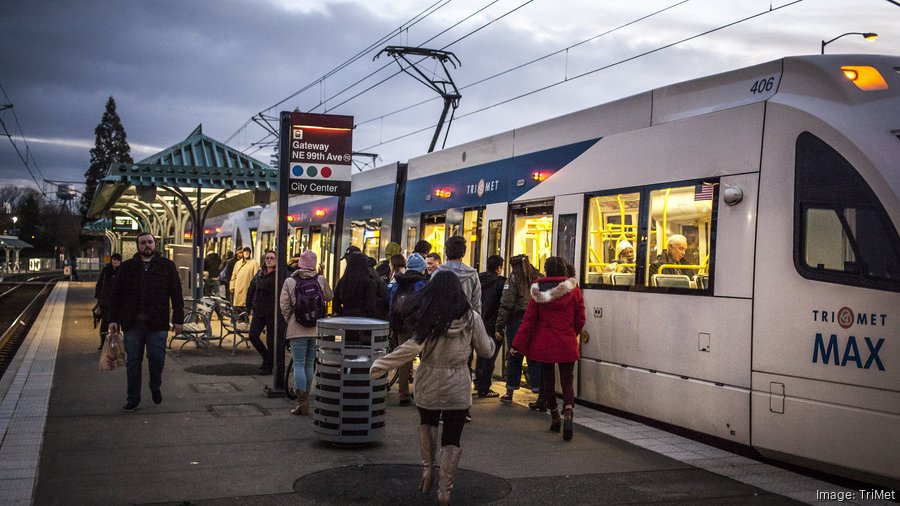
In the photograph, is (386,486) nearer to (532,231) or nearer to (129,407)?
(129,407)

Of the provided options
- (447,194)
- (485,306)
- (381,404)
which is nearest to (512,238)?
(485,306)

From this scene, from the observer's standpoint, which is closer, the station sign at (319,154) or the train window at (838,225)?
the train window at (838,225)

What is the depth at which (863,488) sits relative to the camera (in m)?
6.83

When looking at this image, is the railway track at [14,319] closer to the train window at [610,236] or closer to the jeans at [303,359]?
the jeans at [303,359]

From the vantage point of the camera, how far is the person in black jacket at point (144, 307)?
31.0 ft

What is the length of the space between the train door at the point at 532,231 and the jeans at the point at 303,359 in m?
3.02

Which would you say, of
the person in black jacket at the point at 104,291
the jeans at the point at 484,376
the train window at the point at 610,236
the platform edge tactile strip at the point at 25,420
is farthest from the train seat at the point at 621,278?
the person in black jacket at the point at 104,291

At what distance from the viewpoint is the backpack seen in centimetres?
941

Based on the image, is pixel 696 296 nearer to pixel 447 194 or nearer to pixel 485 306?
pixel 485 306

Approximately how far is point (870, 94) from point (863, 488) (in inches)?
113

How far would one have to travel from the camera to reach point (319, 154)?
431 inches

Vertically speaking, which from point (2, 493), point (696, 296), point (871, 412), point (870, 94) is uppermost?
point (870, 94)

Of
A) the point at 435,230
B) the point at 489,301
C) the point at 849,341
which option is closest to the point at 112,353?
the point at 489,301

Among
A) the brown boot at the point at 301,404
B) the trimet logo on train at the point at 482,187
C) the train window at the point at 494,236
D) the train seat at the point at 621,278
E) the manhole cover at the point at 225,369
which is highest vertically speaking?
the trimet logo on train at the point at 482,187
